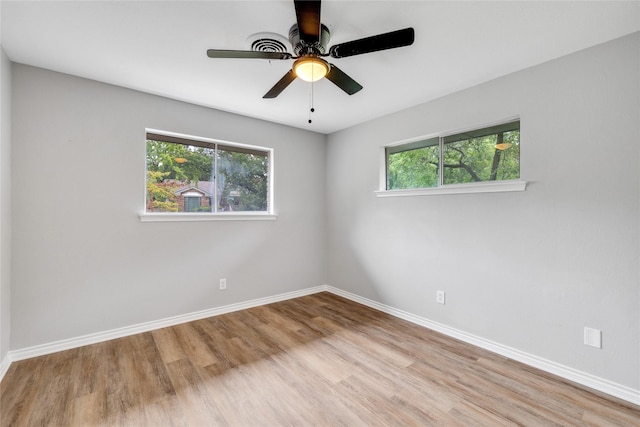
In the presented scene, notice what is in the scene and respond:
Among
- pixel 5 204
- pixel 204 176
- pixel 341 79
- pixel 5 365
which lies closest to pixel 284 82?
pixel 341 79

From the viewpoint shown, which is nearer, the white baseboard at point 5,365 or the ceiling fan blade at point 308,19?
the ceiling fan blade at point 308,19

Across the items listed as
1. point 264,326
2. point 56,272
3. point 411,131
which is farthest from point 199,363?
point 411,131

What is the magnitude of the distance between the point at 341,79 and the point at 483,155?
5.22 ft

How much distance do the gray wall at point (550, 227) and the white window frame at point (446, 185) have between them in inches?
2.4

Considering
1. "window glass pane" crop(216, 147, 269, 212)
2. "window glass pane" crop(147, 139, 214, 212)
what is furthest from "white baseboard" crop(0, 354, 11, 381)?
"window glass pane" crop(216, 147, 269, 212)

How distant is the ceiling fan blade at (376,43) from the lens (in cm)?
144

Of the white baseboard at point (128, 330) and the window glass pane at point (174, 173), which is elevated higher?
the window glass pane at point (174, 173)

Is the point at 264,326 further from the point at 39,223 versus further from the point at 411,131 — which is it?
the point at 411,131

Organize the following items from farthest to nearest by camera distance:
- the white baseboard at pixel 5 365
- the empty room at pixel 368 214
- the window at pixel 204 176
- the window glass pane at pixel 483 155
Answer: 1. the window at pixel 204 176
2. the window glass pane at pixel 483 155
3. the white baseboard at pixel 5 365
4. the empty room at pixel 368 214

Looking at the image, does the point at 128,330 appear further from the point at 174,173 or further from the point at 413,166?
the point at 413,166

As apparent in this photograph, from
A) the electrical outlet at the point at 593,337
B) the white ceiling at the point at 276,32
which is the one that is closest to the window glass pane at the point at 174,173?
the white ceiling at the point at 276,32

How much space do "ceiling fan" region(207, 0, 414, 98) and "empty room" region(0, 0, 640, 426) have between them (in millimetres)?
15

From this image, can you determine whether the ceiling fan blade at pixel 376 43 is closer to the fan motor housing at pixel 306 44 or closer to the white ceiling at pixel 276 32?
the fan motor housing at pixel 306 44

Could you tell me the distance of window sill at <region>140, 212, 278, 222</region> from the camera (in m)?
2.80
